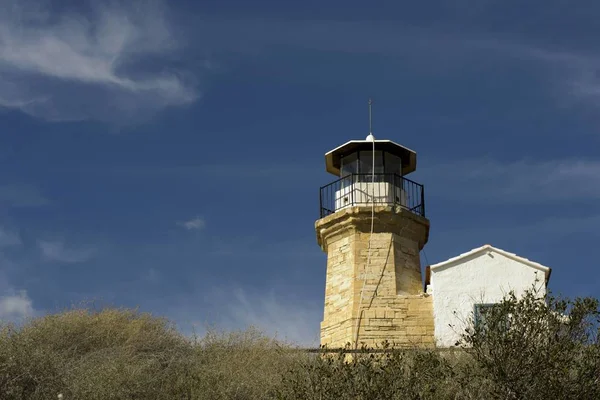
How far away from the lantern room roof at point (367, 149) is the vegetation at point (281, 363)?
19.4ft

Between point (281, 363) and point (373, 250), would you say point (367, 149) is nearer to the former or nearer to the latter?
point (373, 250)

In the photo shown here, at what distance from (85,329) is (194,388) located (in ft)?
16.9

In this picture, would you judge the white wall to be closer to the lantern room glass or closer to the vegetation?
the vegetation

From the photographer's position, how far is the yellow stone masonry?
70.6 feet

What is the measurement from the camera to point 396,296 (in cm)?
2195

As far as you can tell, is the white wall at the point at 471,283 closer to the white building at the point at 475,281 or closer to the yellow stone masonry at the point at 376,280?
the white building at the point at 475,281

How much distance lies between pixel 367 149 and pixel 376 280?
3950 mm

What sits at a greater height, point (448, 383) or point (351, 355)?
point (351, 355)

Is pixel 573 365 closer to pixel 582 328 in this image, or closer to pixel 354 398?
pixel 582 328

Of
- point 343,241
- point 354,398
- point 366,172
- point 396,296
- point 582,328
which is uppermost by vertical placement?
point 366,172

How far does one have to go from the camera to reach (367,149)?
2403 centimetres

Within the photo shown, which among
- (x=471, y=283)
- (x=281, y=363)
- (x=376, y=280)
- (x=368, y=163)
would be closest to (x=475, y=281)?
(x=471, y=283)

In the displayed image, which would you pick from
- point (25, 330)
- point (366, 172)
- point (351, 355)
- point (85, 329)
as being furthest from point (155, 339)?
point (366, 172)

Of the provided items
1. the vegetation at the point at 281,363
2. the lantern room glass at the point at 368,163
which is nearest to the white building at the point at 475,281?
the vegetation at the point at 281,363
